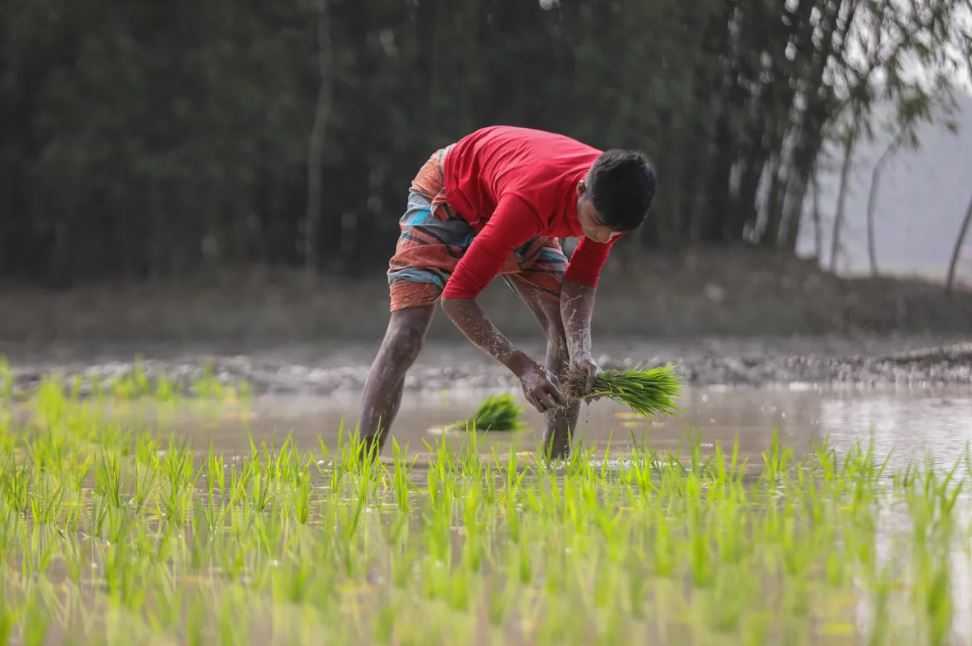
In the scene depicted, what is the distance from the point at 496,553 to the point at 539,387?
0.89 metres

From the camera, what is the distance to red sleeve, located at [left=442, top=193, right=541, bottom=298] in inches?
135

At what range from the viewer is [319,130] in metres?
13.6

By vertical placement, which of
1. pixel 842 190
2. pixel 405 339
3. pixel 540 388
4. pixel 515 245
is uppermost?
pixel 842 190

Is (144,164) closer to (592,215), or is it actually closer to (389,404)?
(389,404)

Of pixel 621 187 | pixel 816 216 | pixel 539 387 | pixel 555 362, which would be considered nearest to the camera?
pixel 621 187

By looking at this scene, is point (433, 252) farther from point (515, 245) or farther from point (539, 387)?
point (539, 387)

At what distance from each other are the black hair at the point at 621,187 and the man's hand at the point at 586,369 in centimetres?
63

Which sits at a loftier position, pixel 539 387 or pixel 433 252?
pixel 433 252

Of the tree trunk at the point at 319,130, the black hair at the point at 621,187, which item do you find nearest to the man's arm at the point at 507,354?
the black hair at the point at 621,187

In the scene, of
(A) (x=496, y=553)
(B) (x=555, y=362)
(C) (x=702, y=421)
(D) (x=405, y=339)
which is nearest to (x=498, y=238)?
(D) (x=405, y=339)

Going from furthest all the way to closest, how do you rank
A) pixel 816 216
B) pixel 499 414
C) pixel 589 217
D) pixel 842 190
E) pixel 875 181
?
1. pixel 875 181
2. pixel 816 216
3. pixel 842 190
4. pixel 499 414
5. pixel 589 217

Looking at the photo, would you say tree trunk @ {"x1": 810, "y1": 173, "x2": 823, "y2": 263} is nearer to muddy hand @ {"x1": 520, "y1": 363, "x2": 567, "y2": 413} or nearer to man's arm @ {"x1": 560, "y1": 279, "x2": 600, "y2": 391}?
man's arm @ {"x1": 560, "y1": 279, "x2": 600, "y2": 391}

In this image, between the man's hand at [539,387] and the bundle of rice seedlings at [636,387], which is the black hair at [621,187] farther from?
the bundle of rice seedlings at [636,387]

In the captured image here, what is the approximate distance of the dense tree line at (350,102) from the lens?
43.4ft
